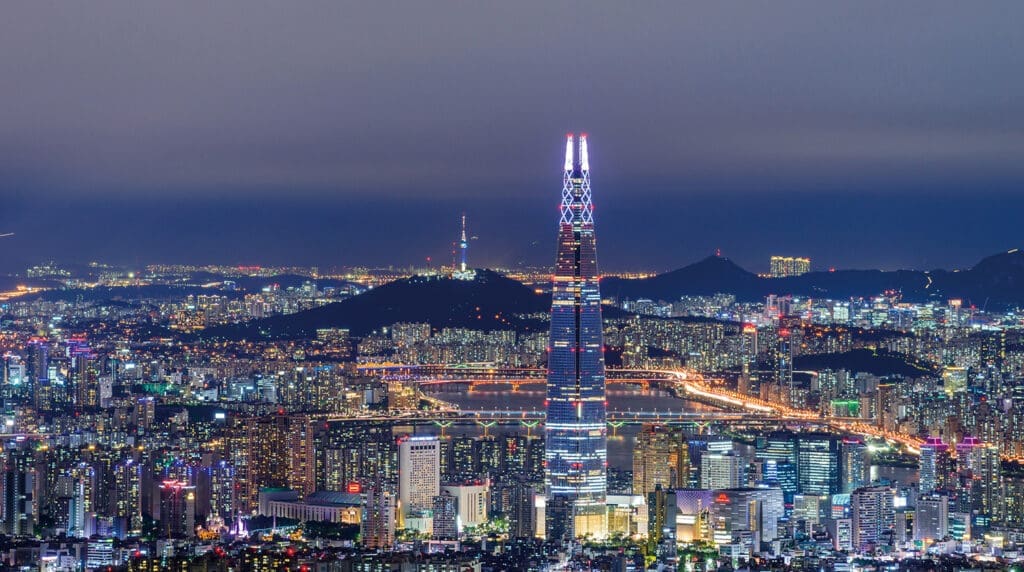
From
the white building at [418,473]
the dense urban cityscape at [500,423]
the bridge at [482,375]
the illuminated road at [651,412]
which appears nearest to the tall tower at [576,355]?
the dense urban cityscape at [500,423]

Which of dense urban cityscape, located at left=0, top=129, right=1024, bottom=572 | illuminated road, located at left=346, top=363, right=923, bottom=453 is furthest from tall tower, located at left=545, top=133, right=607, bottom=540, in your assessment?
illuminated road, located at left=346, top=363, right=923, bottom=453

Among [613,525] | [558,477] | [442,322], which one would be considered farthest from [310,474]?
[442,322]

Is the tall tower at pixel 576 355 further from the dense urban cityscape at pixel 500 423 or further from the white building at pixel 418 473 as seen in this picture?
the white building at pixel 418 473

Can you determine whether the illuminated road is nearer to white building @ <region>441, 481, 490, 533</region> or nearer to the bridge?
the bridge

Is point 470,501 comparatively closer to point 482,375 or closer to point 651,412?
point 651,412

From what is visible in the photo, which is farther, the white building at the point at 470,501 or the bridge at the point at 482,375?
the bridge at the point at 482,375

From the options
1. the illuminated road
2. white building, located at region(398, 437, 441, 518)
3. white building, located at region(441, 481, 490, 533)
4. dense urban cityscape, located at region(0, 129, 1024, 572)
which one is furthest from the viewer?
the illuminated road

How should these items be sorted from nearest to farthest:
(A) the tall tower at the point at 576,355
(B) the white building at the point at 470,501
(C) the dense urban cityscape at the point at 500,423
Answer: (C) the dense urban cityscape at the point at 500,423 < (B) the white building at the point at 470,501 < (A) the tall tower at the point at 576,355

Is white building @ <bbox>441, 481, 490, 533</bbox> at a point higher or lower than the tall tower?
lower
